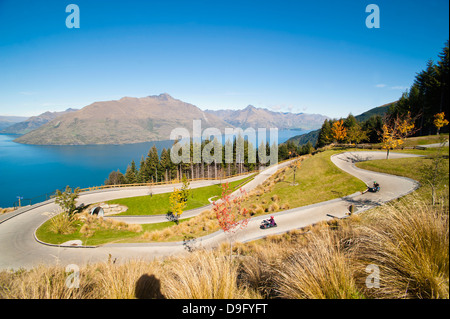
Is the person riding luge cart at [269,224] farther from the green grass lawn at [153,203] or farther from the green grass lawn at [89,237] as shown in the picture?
the green grass lawn at [153,203]

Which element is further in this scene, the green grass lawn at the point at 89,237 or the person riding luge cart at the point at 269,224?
the green grass lawn at the point at 89,237

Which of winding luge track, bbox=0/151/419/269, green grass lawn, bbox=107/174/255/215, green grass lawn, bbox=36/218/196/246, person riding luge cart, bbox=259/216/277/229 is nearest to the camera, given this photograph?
winding luge track, bbox=0/151/419/269

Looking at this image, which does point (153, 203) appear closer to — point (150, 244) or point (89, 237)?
point (89, 237)

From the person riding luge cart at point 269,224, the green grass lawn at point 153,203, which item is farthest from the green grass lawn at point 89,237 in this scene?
the person riding luge cart at point 269,224

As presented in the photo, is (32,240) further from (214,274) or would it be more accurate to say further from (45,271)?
(214,274)

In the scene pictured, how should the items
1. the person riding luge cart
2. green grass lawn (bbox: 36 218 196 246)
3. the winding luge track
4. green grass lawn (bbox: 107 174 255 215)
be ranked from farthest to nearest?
green grass lawn (bbox: 107 174 255 215)
green grass lawn (bbox: 36 218 196 246)
the person riding luge cart
the winding luge track

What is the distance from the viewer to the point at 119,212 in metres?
27.4

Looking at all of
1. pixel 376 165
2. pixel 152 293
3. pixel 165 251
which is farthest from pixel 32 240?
pixel 376 165

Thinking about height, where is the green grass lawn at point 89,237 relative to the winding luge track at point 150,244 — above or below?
below

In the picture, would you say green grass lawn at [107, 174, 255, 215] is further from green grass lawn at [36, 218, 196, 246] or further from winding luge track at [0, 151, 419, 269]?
winding luge track at [0, 151, 419, 269]

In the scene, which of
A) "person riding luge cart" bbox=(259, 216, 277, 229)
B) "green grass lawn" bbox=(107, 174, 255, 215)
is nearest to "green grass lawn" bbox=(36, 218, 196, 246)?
"green grass lawn" bbox=(107, 174, 255, 215)

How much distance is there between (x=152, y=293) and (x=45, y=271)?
2134 mm

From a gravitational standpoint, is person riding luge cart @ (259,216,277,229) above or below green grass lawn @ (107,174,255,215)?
above
